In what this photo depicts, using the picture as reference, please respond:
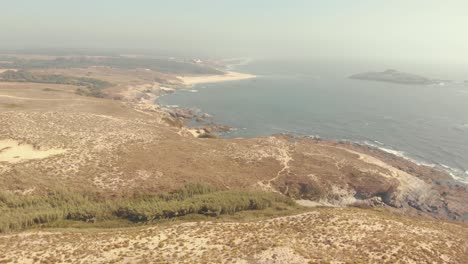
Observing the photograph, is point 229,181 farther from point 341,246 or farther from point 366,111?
point 366,111

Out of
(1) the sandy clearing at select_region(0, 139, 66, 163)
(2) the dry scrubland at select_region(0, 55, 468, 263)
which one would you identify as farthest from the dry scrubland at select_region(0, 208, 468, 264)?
(1) the sandy clearing at select_region(0, 139, 66, 163)

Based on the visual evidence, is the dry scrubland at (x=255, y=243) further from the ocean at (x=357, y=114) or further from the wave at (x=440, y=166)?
the ocean at (x=357, y=114)

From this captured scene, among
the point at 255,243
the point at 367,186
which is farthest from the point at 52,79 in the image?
the point at 255,243

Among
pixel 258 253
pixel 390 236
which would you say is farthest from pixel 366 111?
pixel 258 253

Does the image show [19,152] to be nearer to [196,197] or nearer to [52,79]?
[196,197]

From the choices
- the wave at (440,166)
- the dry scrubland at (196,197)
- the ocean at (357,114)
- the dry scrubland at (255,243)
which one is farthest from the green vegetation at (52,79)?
the dry scrubland at (255,243)

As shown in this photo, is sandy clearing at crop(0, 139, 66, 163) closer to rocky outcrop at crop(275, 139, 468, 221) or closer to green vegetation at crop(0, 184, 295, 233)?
green vegetation at crop(0, 184, 295, 233)
